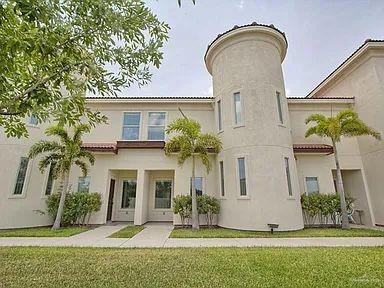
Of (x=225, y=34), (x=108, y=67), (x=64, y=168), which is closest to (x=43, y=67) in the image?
(x=108, y=67)

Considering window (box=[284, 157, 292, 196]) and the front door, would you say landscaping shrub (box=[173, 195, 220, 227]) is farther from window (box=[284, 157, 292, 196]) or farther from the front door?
the front door

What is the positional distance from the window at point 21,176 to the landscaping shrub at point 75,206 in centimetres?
159

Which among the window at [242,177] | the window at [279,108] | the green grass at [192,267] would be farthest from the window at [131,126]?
the window at [279,108]

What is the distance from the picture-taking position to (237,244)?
8.49m

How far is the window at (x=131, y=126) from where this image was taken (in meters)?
15.5

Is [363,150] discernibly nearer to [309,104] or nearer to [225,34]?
[309,104]

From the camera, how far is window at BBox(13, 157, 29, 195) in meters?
12.0

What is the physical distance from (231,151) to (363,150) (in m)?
9.28

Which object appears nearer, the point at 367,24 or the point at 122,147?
the point at 367,24

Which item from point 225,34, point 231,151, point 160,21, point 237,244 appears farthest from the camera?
point 225,34

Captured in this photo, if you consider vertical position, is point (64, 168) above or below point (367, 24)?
below

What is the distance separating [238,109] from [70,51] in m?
10.9

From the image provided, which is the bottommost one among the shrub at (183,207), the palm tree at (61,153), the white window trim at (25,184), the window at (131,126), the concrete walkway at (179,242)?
the concrete walkway at (179,242)

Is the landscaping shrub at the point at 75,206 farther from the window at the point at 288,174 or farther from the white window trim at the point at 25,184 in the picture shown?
the window at the point at 288,174
